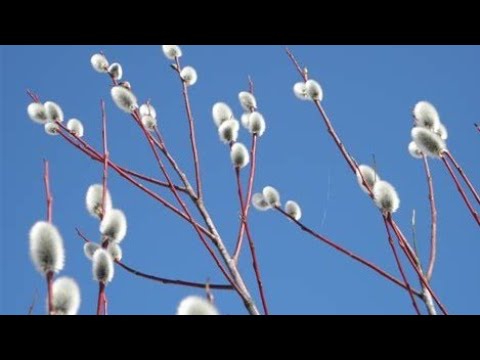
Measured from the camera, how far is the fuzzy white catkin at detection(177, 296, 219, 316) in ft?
3.79

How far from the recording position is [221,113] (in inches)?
119

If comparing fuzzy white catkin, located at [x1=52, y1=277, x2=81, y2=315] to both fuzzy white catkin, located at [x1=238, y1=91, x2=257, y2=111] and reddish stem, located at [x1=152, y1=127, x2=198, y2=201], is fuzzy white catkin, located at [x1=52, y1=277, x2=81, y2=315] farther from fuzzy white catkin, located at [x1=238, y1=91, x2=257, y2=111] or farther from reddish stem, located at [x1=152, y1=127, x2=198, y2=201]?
fuzzy white catkin, located at [x1=238, y1=91, x2=257, y2=111]

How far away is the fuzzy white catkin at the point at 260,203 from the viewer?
298cm

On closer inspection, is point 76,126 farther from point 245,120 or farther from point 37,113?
point 245,120

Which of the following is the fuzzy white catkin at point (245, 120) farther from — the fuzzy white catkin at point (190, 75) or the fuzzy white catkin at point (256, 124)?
the fuzzy white catkin at point (190, 75)

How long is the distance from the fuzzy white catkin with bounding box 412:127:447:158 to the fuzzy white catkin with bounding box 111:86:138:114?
4.77ft

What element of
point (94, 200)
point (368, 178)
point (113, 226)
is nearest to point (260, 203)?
point (368, 178)

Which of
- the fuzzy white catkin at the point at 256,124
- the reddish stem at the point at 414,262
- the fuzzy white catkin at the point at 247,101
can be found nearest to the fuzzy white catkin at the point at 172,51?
the fuzzy white catkin at the point at 247,101

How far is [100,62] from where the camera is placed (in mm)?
3477

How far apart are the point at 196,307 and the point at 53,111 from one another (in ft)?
7.55
